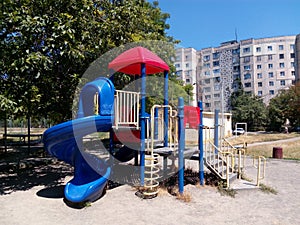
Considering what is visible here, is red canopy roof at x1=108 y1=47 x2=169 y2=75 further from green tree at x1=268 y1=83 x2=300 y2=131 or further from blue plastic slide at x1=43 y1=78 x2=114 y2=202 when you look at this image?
green tree at x1=268 y1=83 x2=300 y2=131

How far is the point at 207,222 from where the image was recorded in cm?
477

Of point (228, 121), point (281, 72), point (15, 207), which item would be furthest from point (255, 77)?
point (15, 207)

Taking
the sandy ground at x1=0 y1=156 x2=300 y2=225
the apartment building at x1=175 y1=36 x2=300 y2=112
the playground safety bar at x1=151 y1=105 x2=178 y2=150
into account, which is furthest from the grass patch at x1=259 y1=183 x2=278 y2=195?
the apartment building at x1=175 y1=36 x2=300 y2=112

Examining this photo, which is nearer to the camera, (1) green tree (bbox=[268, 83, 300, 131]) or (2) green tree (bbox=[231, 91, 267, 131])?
(1) green tree (bbox=[268, 83, 300, 131])

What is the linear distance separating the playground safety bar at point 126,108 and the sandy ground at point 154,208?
1.72 m

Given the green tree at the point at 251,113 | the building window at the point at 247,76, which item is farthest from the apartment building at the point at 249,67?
the green tree at the point at 251,113

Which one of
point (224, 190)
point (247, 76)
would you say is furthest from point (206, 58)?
point (224, 190)

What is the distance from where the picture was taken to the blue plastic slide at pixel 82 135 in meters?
5.46

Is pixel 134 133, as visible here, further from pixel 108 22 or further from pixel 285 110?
pixel 285 110

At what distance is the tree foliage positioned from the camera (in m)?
6.11

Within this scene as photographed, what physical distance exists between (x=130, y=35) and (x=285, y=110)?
39.1 meters

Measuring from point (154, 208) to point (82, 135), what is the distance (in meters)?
2.10

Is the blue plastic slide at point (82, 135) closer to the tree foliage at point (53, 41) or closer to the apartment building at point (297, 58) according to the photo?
the tree foliage at point (53, 41)

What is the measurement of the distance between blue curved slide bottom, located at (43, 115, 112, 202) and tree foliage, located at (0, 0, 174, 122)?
57.2 inches
